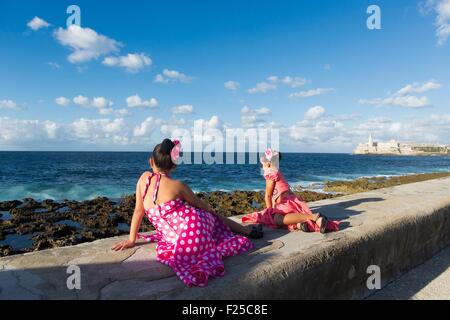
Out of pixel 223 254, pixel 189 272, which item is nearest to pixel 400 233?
pixel 223 254

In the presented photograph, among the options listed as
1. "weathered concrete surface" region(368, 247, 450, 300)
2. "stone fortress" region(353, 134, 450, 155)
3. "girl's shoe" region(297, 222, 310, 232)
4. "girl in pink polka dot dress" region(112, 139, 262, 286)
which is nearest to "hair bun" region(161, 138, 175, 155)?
"girl in pink polka dot dress" region(112, 139, 262, 286)

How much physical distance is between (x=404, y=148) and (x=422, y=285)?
175830 mm

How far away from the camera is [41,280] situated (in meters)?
2.67

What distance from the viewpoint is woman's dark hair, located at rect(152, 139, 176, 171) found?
133 inches

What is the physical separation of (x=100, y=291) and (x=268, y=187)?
294 cm

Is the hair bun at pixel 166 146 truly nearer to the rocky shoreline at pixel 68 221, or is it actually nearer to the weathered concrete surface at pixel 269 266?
the weathered concrete surface at pixel 269 266

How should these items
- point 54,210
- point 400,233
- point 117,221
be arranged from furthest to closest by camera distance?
point 54,210 → point 117,221 → point 400,233

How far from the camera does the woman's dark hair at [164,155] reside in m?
3.39

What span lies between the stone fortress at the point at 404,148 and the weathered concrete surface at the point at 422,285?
168992mm

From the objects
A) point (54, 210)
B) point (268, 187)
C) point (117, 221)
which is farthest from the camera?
point (54, 210)

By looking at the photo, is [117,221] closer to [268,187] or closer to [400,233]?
[268,187]

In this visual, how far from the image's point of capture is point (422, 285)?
161 inches

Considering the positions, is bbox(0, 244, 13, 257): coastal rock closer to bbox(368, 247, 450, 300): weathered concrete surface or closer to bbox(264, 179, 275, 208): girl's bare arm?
bbox(264, 179, 275, 208): girl's bare arm
